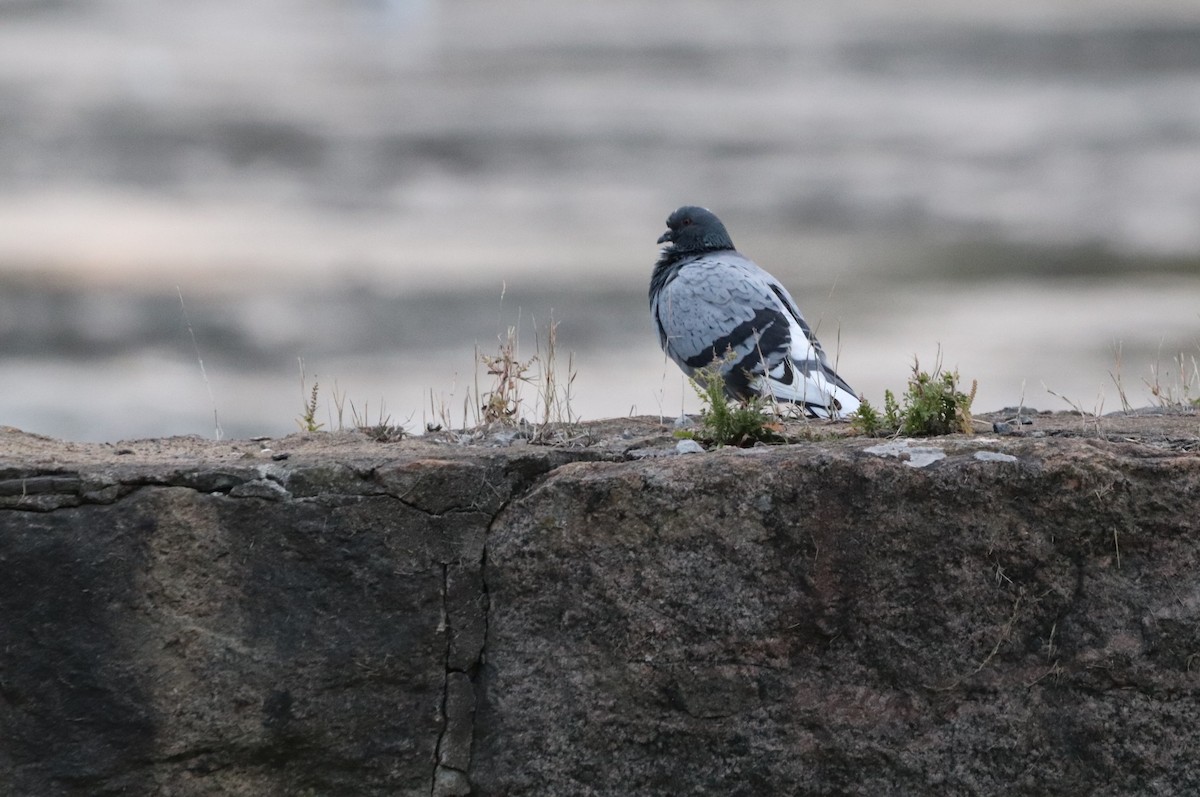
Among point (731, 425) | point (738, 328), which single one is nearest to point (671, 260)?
point (738, 328)

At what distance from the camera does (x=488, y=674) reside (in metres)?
4.16

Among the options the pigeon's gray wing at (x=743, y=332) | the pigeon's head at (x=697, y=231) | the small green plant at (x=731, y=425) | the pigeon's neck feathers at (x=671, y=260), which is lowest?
the small green plant at (x=731, y=425)

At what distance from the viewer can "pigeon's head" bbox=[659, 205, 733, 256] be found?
866 cm

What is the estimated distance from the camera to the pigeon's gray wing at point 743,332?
6.74 metres

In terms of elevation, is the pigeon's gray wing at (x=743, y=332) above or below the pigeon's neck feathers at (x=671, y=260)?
below

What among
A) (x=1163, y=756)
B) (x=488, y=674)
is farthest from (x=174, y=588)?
(x=1163, y=756)

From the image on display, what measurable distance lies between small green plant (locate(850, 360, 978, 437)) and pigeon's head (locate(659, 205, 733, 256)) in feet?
13.8

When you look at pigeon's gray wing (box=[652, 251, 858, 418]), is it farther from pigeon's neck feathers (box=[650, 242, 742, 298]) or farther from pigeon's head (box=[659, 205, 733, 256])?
pigeon's head (box=[659, 205, 733, 256])

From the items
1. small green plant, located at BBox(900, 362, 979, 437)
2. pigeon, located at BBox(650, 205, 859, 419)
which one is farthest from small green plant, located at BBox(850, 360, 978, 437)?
pigeon, located at BBox(650, 205, 859, 419)

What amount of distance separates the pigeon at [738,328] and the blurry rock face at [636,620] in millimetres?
2299

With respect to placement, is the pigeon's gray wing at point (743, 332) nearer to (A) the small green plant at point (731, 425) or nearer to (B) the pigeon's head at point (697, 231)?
(B) the pigeon's head at point (697, 231)

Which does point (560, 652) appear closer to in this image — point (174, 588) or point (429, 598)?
point (429, 598)

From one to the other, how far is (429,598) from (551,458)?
58 cm

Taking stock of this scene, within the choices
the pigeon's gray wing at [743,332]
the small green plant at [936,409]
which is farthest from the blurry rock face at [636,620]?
the pigeon's gray wing at [743,332]
